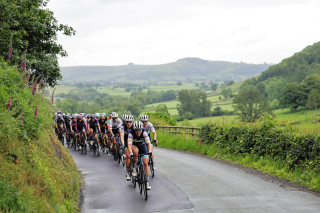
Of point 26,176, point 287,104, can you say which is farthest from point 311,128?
point 287,104

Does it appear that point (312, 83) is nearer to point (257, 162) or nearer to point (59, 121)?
→ point (59, 121)

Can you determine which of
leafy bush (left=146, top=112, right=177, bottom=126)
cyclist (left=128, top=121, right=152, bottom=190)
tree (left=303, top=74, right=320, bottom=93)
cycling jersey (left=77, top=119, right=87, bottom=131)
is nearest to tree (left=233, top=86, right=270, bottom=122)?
tree (left=303, top=74, right=320, bottom=93)

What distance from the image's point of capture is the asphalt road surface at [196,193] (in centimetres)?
852

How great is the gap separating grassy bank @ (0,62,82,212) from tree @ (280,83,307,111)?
92311 mm

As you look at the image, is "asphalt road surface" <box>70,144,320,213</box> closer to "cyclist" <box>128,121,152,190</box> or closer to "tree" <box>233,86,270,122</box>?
"cyclist" <box>128,121,152,190</box>

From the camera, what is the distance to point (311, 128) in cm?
1259

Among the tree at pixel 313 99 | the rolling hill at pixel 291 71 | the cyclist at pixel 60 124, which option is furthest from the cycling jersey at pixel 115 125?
the rolling hill at pixel 291 71

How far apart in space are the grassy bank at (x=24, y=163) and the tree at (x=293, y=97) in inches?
3634

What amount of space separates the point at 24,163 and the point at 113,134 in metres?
9.92

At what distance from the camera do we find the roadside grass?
11325mm

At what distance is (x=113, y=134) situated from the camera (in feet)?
54.6

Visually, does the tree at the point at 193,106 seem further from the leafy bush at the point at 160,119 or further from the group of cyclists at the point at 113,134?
the group of cyclists at the point at 113,134

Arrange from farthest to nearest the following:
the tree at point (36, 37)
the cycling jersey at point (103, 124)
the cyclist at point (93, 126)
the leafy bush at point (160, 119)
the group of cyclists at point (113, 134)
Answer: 1. the leafy bush at point (160, 119)
2. the cyclist at point (93, 126)
3. the cycling jersey at point (103, 124)
4. the tree at point (36, 37)
5. the group of cyclists at point (113, 134)

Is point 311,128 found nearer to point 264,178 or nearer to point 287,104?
point 264,178
